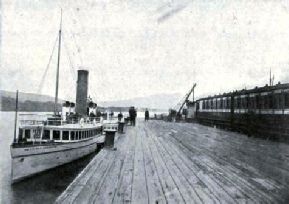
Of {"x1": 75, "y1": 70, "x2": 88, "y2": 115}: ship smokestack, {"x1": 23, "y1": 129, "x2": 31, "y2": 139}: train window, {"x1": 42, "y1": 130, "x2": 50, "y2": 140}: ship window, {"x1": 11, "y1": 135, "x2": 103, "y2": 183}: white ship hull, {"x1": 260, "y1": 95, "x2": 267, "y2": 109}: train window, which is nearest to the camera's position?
{"x1": 11, "y1": 135, "x2": 103, "y2": 183}: white ship hull

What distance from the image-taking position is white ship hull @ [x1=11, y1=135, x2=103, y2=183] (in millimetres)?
14773

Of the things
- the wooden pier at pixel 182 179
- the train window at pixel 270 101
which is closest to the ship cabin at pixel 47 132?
the wooden pier at pixel 182 179

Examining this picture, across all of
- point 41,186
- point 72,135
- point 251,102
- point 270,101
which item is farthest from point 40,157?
point 251,102

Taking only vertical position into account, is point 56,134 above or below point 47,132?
below

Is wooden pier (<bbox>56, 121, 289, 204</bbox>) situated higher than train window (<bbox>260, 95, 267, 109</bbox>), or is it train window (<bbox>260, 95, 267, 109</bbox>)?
train window (<bbox>260, 95, 267, 109</bbox>)

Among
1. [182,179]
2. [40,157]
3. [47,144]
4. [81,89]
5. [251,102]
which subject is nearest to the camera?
[182,179]

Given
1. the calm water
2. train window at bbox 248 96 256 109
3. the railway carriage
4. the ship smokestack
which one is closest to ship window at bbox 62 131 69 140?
the calm water

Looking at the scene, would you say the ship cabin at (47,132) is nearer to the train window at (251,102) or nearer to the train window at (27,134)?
the train window at (27,134)

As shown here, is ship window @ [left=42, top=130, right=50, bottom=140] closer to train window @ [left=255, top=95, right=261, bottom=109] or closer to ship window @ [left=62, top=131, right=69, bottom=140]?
ship window @ [left=62, top=131, right=69, bottom=140]

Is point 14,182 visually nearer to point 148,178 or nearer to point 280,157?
point 148,178

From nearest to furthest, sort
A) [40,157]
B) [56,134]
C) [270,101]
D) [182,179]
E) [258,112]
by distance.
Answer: [182,179], [40,157], [270,101], [56,134], [258,112]

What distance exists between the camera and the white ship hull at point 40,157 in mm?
14773

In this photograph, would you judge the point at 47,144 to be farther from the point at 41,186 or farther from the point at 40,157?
the point at 41,186

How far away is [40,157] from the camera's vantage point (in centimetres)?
1584
